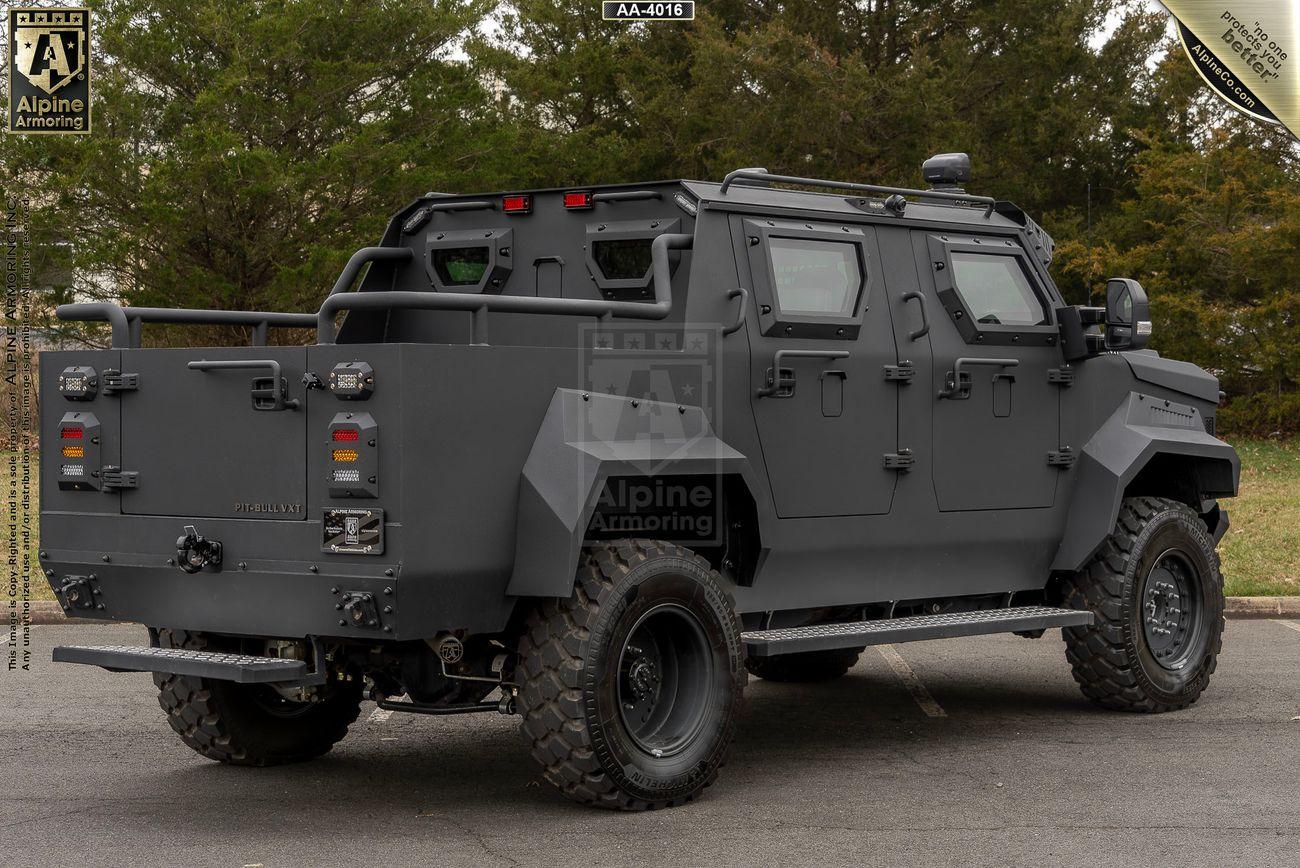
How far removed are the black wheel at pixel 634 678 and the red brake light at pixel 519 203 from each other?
6.68 feet

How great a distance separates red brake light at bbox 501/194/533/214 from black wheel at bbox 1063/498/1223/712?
133 inches

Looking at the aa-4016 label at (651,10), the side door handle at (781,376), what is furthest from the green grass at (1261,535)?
the aa-4016 label at (651,10)

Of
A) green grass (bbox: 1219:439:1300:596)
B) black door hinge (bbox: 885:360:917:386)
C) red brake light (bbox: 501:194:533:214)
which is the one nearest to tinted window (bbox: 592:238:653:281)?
red brake light (bbox: 501:194:533:214)

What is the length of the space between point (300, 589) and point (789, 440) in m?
2.27

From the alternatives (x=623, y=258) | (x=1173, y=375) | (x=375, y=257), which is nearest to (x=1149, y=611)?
(x=1173, y=375)

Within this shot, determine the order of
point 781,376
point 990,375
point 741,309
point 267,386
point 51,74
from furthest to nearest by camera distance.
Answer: point 51,74
point 990,375
point 781,376
point 741,309
point 267,386

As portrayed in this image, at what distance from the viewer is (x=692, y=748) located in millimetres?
6652

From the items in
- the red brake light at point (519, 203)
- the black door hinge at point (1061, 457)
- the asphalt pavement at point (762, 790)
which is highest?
the red brake light at point (519, 203)

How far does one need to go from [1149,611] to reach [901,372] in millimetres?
2130

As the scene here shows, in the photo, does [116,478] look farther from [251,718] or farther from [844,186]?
[844,186]

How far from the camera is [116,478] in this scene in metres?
6.57

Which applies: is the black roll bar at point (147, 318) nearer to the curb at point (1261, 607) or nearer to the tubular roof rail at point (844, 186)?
the tubular roof rail at point (844, 186)

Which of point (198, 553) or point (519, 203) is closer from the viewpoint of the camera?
point (198, 553)

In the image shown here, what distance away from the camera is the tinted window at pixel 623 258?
7.54 metres
